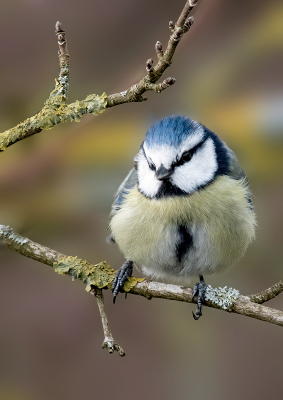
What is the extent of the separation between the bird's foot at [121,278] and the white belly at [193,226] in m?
0.02

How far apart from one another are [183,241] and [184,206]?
7cm

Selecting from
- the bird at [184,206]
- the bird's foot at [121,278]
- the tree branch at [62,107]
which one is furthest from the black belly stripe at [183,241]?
the tree branch at [62,107]

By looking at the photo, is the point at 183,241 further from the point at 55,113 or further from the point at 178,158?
the point at 55,113

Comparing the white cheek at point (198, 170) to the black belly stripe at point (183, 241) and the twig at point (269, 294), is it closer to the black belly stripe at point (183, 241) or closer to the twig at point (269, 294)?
the black belly stripe at point (183, 241)

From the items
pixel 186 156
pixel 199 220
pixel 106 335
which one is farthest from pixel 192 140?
pixel 106 335

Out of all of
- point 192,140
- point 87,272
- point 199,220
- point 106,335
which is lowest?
point 106,335

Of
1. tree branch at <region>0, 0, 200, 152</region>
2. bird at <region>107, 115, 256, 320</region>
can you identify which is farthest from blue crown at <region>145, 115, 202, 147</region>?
tree branch at <region>0, 0, 200, 152</region>

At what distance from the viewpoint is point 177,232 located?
2.61 ft

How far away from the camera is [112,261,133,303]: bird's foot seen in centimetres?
77

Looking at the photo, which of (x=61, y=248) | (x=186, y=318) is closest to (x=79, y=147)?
(x=61, y=248)

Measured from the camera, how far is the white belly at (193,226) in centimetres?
78

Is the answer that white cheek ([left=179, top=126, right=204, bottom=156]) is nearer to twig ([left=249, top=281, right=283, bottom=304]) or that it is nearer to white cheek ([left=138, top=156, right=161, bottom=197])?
white cheek ([left=138, top=156, right=161, bottom=197])

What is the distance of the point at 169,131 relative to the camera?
2.36ft

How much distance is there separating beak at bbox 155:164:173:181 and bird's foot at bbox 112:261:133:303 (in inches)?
8.1
